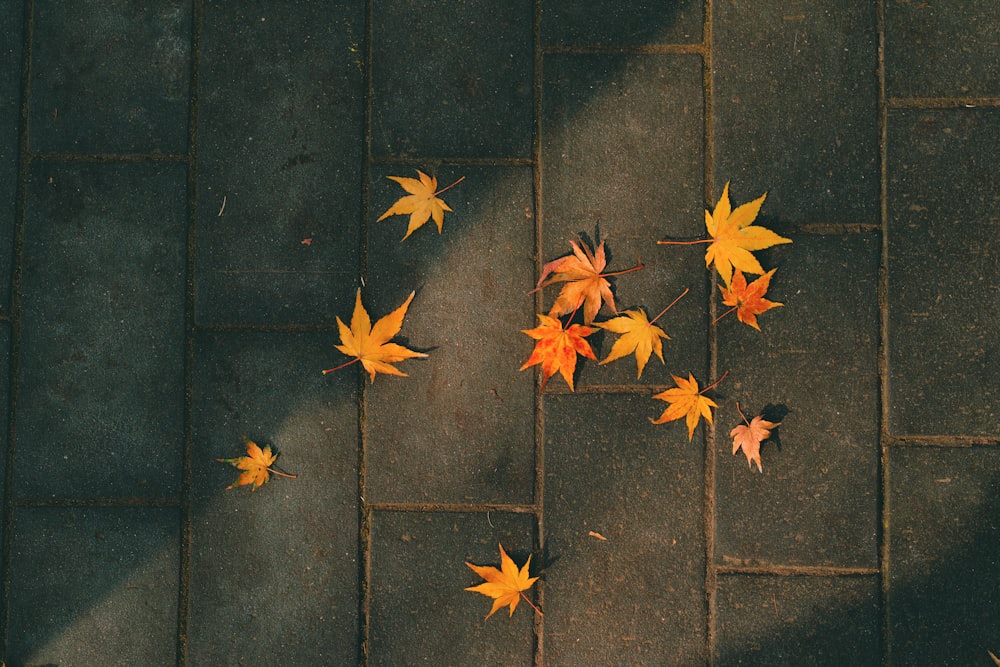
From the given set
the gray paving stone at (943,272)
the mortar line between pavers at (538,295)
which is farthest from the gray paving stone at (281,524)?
the gray paving stone at (943,272)

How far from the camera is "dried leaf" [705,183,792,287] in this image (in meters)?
2.21

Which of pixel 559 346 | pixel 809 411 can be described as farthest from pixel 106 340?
pixel 809 411

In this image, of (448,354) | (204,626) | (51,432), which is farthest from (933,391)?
(51,432)

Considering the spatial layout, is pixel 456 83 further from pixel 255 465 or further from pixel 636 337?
pixel 255 465

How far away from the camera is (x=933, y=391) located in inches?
88.3

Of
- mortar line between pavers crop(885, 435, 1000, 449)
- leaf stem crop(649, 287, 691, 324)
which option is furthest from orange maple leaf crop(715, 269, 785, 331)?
mortar line between pavers crop(885, 435, 1000, 449)

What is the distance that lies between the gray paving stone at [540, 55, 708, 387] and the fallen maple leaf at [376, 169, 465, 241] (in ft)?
1.17

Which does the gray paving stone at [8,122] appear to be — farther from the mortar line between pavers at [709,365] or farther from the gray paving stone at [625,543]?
the mortar line between pavers at [709,365]

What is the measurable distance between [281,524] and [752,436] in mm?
1580

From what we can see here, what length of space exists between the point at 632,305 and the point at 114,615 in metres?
2.02

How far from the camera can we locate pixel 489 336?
2.30 metres

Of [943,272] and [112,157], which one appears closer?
[943,272]

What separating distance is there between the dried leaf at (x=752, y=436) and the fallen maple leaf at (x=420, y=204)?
1190 millimetres

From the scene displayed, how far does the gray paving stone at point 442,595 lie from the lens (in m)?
2.28
